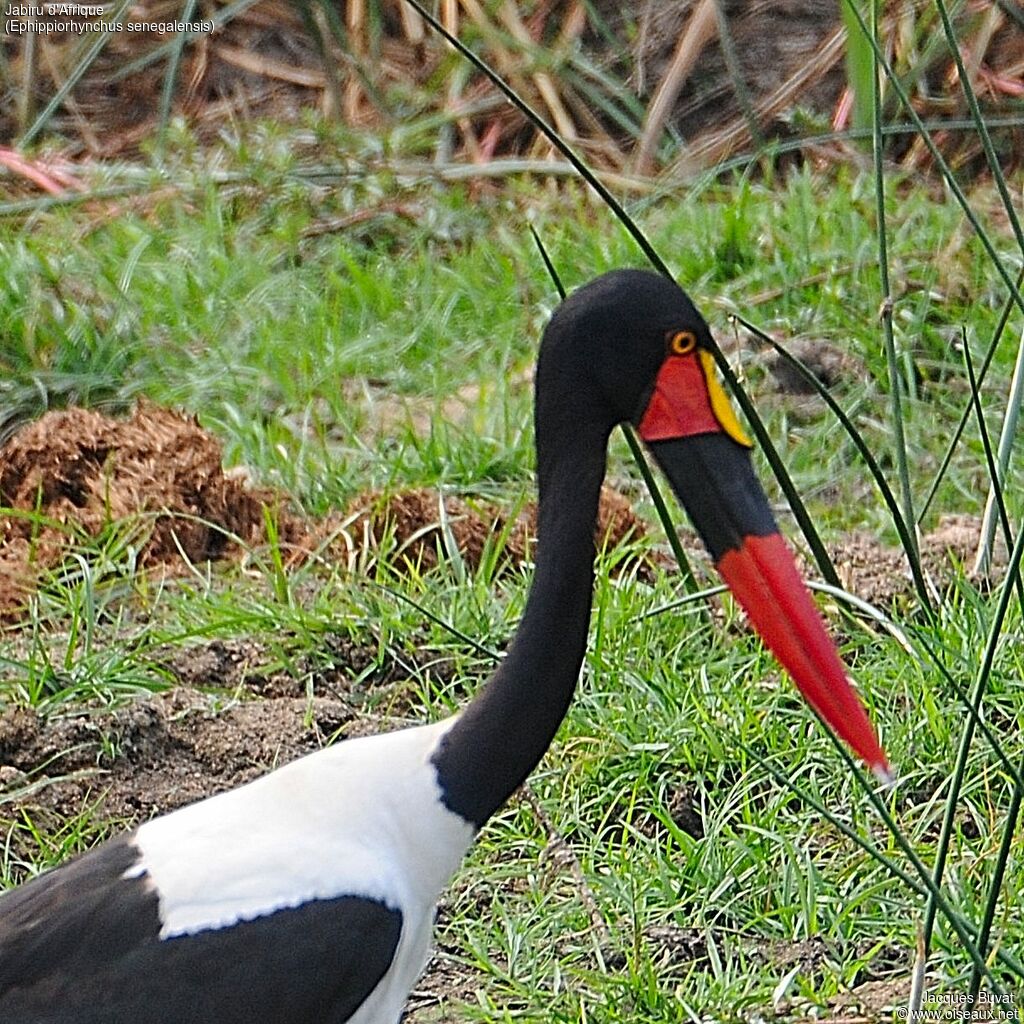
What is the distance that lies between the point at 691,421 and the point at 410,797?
57 cm

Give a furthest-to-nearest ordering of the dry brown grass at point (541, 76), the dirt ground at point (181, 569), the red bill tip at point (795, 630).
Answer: the dry brown grass at point (541, 76) → the dirt ground at point (181, 569) → the red bill tip at point (795, 630)

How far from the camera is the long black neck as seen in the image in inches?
90.8

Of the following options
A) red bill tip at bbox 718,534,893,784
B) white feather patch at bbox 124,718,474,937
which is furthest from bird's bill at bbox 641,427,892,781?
white feather patch at bbox 124,718,474,937

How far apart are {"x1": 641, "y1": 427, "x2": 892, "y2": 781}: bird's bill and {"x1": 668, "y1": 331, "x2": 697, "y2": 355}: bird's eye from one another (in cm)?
11

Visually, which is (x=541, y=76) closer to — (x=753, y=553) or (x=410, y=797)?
(x=753, y=553)

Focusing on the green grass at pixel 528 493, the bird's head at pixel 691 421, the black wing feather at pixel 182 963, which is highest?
the bird's head at pixel 691 421

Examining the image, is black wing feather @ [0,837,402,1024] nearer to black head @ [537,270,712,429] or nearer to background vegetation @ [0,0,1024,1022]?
background vegetation @ [0,0,1024,1022]

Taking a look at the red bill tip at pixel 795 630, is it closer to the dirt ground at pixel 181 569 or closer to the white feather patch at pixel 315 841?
the white feather patch at pixel 315 841

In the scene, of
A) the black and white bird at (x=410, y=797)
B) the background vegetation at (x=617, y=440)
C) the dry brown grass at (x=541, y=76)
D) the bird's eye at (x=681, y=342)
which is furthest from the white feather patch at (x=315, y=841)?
the dry brown grass at (x=541, y=76)

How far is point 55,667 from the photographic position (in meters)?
3.46

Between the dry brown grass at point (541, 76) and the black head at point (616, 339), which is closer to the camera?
the black head at point (616, 339)

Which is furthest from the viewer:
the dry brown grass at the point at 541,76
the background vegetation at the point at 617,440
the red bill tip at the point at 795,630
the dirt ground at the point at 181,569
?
the dry brown grass at the point at 541,76

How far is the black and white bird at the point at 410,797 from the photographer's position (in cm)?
218

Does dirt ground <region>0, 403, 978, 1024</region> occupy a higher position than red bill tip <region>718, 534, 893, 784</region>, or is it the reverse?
red bill tip <region>718, 534, 893, 784</region>
